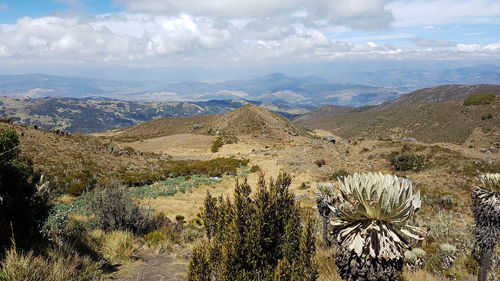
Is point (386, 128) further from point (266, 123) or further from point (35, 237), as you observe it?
point (35, 237)

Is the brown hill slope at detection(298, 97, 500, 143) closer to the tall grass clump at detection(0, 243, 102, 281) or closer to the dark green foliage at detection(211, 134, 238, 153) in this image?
the dark green foliage at detection(211, 134, 238, 153)

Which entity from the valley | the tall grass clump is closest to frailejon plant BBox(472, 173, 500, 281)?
the valley

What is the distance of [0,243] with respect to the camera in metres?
5.10

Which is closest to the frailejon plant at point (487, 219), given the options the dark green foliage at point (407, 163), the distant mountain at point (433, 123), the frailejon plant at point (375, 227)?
the frailejon plant at point (375, 227)

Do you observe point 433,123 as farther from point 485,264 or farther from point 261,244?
point 261,244

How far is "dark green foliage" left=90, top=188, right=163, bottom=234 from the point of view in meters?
9.66

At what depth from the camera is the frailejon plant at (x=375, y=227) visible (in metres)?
3.10

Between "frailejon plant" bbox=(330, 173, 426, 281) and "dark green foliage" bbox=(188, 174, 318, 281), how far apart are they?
74 centimetres

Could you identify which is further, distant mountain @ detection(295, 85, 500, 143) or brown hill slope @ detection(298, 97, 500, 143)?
distant mountain @ detection(295, 85, 500, 143)

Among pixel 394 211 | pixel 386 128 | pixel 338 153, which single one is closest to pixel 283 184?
pixel 394 211

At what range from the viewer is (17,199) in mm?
5574

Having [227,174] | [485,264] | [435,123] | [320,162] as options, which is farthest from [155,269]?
[435,123]

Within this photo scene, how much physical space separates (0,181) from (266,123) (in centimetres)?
6653

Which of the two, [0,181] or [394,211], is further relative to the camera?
[0,181]
